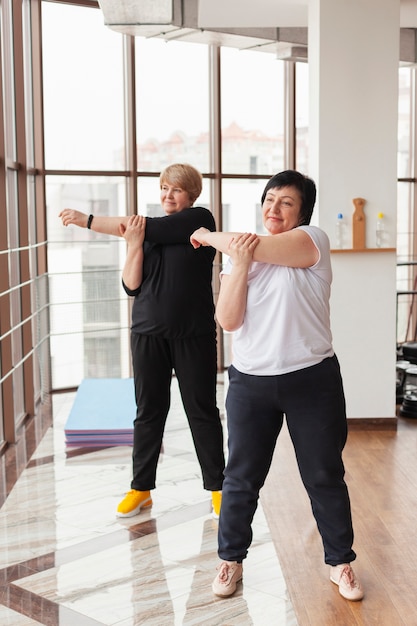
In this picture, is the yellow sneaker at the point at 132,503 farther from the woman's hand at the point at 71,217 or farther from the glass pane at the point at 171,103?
the glass pane at the point at 171,103

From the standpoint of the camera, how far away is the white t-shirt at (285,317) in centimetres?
234

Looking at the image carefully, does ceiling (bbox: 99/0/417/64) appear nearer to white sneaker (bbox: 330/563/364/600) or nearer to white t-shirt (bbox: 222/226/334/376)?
white t-shirt (bbox: 222/226/334/376)

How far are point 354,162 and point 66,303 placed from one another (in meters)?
2.37

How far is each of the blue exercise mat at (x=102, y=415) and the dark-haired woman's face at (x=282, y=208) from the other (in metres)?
2.18

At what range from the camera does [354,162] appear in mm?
4570

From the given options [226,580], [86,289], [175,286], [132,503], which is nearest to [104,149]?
[86,289]

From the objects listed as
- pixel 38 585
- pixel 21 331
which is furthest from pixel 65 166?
pixel 38 585


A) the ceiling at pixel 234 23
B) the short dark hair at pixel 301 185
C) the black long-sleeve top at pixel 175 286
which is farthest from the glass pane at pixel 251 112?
the short dark hair at pixel 301 185

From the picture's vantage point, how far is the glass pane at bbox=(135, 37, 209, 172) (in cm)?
617

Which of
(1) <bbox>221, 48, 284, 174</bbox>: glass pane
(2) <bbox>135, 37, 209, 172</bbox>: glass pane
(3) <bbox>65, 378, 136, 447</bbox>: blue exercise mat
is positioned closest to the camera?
(3) <bbox>65, 378, 136, 447</bbox>: blue exercise mat

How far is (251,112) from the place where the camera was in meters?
6.73

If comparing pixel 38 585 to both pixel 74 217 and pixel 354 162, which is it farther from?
pixel 354 162

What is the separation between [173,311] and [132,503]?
86 cm

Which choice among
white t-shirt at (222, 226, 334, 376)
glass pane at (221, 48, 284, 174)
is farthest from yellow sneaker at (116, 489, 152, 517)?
glass pane at (221, 48, 284, 174)
